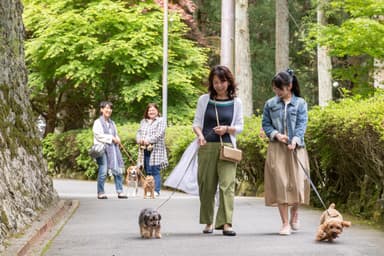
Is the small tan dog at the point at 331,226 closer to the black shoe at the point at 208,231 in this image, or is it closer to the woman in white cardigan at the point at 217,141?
the woman in white cardigan at the point at 217,141

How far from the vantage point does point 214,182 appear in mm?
10602

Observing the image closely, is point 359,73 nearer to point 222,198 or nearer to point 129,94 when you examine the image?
point 129,94

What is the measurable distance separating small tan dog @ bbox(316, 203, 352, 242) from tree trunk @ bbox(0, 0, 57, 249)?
3.19 m

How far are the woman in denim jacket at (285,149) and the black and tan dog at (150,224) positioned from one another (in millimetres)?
1329

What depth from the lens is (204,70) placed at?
36219 millimetres

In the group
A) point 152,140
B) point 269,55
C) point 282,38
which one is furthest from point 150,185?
point 269,55

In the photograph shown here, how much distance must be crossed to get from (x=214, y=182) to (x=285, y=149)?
2.92ft

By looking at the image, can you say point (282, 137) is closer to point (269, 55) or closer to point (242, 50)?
point (242, 50)

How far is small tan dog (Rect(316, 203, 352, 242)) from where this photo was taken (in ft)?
30.9

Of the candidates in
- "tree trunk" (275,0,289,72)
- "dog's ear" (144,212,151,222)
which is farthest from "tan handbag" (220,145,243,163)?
"tree trunk" (275,0,289,72)

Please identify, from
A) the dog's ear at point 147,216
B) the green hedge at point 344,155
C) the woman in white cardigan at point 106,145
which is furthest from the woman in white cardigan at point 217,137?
the woman in white cardigan at point 106,145

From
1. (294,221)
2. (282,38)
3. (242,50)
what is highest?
(282,38)

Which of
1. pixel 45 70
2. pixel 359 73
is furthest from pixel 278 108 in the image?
pixel 45 70

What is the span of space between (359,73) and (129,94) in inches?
479
